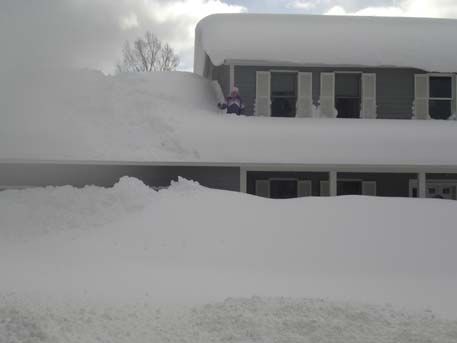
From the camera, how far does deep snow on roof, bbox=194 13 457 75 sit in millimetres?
18781

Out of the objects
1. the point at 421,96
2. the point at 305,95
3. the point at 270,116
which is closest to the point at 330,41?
the point at 305,95

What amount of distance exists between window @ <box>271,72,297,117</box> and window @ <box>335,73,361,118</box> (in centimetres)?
152

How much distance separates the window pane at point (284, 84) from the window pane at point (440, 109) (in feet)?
15.6

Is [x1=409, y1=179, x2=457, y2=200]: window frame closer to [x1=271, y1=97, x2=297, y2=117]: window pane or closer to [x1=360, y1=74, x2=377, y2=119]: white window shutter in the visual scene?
[x1=360, y1=74, x2=377, y2=119]: white window shutter

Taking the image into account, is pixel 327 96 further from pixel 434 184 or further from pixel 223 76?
pixel 434 184

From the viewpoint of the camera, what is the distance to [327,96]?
19.1m

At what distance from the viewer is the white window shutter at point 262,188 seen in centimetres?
1827

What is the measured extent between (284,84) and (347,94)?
2199mm

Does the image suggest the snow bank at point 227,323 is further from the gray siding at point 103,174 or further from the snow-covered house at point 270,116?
the gray siding at point 103,174

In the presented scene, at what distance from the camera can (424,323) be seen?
Result: 7035 mm

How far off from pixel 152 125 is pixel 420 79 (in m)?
9.36

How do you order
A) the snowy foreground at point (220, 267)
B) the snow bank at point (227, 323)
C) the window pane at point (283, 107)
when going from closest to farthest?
the snow bank at point (227, 323), the snowy foreground at point (220, 267), the window pane at point (283, 107)

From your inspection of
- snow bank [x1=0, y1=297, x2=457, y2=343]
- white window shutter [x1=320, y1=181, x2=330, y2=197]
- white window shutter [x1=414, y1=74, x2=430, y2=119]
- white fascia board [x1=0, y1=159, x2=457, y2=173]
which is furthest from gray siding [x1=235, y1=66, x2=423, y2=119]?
snow bank [x1=0, y1=297, x2=457, y2=343]

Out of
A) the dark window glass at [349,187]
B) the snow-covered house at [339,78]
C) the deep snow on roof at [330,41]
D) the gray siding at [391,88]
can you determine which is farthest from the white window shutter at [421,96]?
the dark window glass at [349,187]
